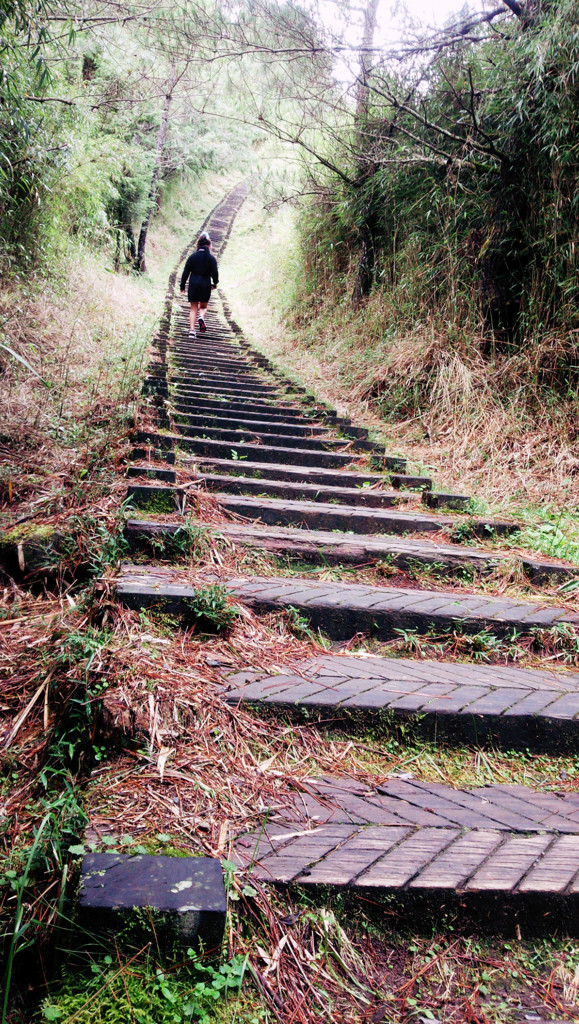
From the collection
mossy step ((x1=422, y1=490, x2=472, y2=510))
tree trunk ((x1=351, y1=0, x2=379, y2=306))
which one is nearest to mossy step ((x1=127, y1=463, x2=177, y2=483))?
mossy step ((x1=422, y1=490, x2=472, y2=510))

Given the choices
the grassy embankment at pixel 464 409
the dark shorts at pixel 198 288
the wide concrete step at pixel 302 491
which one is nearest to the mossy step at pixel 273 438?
the grassy embankment at pixel 464 409

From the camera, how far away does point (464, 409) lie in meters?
5.61

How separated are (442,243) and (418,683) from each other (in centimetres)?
553

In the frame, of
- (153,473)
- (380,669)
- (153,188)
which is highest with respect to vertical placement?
(153,188)

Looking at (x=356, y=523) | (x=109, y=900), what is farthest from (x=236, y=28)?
(x=109, y=900)

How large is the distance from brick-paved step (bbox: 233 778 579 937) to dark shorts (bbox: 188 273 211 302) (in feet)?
29.5

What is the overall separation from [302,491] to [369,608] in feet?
5.33

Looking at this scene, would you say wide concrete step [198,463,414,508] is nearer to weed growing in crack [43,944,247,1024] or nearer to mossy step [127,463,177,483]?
mossy step [127,463,177,483]

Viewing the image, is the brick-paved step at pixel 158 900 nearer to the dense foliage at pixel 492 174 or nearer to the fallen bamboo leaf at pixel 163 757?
the fallen bamboo leaf at pixel 163 757

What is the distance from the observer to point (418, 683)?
7.85ft

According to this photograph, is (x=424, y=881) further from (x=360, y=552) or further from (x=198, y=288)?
(x=198, y=288)

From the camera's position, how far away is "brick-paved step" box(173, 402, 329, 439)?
5238mm

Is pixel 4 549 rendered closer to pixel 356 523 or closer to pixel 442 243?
pixel 356 523

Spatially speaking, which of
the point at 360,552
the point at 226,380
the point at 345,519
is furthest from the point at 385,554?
the point at 226,380
